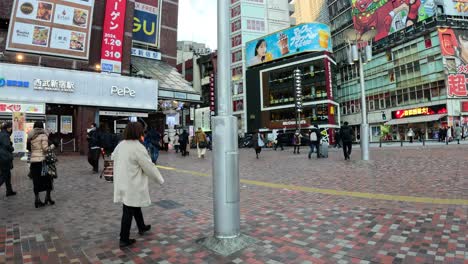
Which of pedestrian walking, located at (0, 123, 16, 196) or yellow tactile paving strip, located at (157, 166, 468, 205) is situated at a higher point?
pedestrian walking, located at (0, 123, 16, 196)

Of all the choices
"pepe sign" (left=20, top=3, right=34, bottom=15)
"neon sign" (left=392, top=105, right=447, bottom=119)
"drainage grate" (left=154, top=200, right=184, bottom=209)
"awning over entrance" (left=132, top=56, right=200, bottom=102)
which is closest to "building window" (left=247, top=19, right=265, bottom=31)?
"neon sign" (left=392, top=105, right=447, bottom=119)

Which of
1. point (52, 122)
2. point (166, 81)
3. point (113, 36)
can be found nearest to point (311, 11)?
point (166, 81)

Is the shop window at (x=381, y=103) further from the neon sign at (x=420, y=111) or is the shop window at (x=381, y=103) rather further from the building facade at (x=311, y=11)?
the building facade at (x=311, y=11)

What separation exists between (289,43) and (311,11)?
2301 centimetres

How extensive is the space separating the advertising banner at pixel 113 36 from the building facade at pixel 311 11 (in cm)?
5158

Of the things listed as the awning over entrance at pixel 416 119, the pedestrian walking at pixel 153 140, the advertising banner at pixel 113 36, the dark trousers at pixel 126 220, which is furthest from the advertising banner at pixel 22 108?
the awning over entrance at pixel 416 119

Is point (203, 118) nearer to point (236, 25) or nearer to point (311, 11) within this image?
point (236, 25)

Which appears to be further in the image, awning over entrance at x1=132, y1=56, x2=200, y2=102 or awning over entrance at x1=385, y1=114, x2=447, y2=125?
awning over entrance at x1=385, y1=114, x2=447, y2=125

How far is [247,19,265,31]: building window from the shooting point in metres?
59.6

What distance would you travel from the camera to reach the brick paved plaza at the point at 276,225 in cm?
317

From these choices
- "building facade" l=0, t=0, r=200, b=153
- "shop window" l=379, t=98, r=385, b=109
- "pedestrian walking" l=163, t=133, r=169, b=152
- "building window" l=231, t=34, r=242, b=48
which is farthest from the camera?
"building window" l=231, t=34, r=242, b=48

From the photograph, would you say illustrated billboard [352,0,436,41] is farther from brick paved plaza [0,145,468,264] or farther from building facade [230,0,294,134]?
brick paved plaza [0,145,468,264]

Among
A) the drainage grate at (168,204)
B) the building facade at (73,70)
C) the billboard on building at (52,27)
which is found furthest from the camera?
the building facade at (73,70)

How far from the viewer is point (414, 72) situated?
41.7 meters
